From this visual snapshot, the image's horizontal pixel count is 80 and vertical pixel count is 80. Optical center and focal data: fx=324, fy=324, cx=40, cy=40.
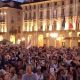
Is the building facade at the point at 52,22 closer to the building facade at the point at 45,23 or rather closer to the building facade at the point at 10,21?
the building facade at the point at 45,23

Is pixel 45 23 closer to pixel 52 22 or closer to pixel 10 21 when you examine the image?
pixel 52 22

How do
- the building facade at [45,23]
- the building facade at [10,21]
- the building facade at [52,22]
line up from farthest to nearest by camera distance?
1. the building facade at [10,21]
2. the building facade at [45,23]
3. the building facade at [52,22]

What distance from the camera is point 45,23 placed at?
248ft

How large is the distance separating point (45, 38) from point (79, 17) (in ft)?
35.9

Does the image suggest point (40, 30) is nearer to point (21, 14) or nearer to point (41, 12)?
point (41, 12)

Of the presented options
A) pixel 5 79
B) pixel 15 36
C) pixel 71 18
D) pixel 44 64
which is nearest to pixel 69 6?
pixel 71 18

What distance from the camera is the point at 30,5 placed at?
80.3 m

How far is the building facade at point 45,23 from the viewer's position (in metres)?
66.2

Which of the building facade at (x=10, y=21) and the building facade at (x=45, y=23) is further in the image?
the building facade at (x=10, y=21)

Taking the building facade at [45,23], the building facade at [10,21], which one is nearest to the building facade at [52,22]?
the building facade at [45,23]

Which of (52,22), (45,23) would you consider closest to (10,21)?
(45,23)

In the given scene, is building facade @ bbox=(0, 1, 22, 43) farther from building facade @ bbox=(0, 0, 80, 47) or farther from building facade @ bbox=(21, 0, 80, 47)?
building facade @ bbox=(21, 0, 80, 47)

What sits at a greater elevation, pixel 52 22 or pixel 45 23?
pixel 52 22

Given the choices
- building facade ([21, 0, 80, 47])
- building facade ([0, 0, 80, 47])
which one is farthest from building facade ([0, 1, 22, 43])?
building facade ([21, 0, 80, 47])
